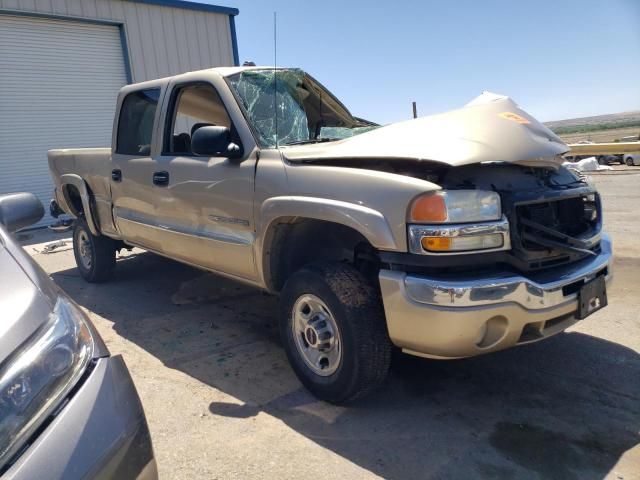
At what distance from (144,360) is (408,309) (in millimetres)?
2158

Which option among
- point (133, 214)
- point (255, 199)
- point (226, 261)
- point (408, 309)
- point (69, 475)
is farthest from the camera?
point (133, 214)

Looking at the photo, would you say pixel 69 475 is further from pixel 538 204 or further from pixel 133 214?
pixel 133 214

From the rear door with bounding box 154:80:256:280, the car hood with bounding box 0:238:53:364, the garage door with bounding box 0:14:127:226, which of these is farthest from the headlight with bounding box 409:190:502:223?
the garage door with bounding box 0:14:127:226

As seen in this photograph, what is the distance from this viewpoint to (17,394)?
134 centimetres

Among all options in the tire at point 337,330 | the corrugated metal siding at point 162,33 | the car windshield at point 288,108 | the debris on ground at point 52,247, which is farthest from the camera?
the corrugated metal siding at point 162,33

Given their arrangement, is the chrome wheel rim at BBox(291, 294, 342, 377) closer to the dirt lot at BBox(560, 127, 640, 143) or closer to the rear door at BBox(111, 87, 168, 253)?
the rear door at BBox(111, 87, 168, 253)

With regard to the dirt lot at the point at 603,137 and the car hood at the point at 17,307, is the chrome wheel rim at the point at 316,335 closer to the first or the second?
the car hood at the point at 17,307

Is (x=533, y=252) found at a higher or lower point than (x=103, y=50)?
lower

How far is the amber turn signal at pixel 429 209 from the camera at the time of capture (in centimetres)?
246

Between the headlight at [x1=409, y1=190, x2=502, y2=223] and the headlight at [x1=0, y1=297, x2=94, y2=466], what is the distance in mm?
1528

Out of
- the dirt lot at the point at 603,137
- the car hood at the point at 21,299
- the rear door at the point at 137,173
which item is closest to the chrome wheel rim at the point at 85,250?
the rear door at the point at 137,173

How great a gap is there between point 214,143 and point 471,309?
6.24 ft

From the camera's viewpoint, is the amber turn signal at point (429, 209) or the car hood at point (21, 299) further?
the amber turn signal at point (429, 209)

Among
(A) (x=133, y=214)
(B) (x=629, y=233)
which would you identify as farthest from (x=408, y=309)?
(B) (x=629, y=233)
